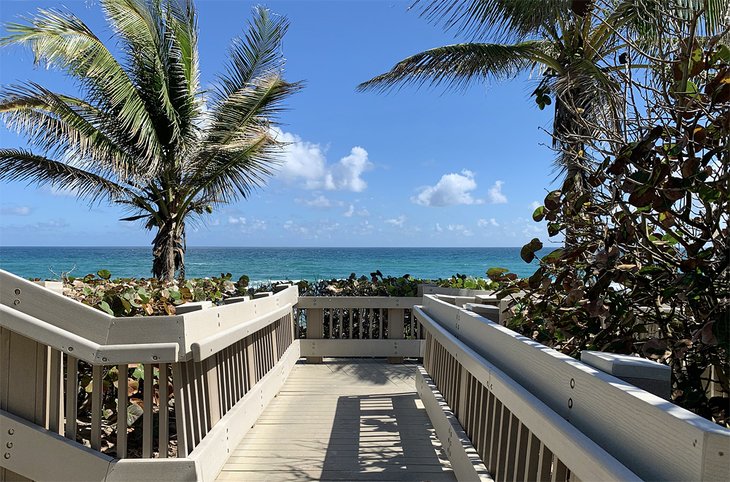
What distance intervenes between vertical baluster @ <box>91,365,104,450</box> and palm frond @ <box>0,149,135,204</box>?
8.05 m

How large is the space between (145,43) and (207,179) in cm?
237

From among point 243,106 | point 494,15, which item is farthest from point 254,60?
point 494,15

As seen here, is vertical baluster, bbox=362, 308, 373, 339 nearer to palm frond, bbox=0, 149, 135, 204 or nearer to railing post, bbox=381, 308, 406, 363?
railing post, bbox=381, 308, 406, 363

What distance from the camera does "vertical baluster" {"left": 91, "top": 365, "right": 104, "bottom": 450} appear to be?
207 cm

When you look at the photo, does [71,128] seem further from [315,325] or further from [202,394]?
[202,394]

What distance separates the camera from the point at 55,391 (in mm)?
2047

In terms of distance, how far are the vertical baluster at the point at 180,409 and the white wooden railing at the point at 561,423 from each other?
128cm

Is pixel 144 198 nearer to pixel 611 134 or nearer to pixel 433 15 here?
pixel 433 15

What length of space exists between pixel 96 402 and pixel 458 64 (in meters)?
7.06

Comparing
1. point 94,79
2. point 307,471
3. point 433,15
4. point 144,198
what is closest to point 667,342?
point 307,471

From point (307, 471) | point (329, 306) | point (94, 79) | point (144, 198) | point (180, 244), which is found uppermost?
point (94, 79)

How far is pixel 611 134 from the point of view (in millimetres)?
2201

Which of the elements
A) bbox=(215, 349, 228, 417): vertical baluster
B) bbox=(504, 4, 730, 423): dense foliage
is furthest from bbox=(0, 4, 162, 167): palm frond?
bbox=(504, 4, 730, 423): dense foliage

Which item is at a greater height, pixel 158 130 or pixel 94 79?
pixel 94 79
